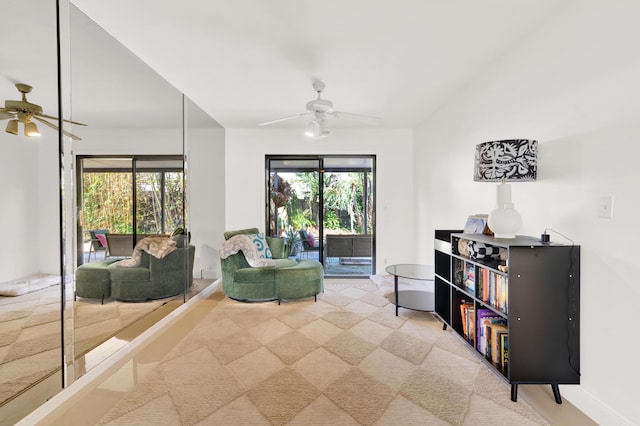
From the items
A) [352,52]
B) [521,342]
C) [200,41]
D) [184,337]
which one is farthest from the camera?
[184,337]

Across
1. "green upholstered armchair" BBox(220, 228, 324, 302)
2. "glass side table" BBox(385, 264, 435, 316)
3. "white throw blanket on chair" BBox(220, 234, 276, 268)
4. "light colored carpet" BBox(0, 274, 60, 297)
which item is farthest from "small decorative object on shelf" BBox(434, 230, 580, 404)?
"light colored carpet" BBox(0, 274, 60, 297)

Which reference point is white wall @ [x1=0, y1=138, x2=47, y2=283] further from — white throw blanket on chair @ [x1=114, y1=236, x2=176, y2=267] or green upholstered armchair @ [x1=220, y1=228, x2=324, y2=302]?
green upholstered armchair @ [x1=220, y1=228, x2=324, y2=302]

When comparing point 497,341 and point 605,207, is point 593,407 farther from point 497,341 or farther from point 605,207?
point 605,207

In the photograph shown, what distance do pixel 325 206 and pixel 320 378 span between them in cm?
309

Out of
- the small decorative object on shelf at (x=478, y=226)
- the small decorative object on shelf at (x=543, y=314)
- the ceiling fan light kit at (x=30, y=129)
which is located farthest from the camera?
the small decorative object on shelf at (x=478, y=226)

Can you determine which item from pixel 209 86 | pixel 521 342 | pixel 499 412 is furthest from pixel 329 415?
pixel 209 86

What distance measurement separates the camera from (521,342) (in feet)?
5.75

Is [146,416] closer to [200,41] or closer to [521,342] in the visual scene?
[521,342]

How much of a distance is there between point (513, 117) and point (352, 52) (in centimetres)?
149

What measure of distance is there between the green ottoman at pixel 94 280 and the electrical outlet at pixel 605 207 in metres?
3.45

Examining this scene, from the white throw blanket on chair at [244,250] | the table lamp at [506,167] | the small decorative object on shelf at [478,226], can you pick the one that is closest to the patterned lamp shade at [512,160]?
the table lamp at [506,167]

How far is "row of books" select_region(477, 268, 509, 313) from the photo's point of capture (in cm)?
187

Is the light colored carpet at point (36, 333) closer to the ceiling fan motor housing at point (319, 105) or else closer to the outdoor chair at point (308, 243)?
the ceiling fan motor housing at point (319, 105)

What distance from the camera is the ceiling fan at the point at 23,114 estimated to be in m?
1.50
